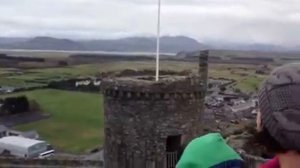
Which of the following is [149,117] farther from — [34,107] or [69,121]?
[34,107]

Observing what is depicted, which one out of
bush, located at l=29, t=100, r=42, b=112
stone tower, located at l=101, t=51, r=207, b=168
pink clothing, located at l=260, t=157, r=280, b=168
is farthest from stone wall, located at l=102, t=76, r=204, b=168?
bush, located at l=29, t=100, r=42, b=112

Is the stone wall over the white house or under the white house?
over

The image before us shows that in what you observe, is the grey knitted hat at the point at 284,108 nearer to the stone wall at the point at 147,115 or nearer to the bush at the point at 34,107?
the stone wall at the point at 147,115

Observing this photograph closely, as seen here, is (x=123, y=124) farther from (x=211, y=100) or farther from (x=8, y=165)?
(x=211, y=100)

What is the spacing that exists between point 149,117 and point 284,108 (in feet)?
26.5

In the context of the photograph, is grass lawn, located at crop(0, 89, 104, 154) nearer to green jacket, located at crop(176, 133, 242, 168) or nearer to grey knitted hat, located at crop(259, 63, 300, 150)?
green jacket, located at crop(176, 133, 242, 168)

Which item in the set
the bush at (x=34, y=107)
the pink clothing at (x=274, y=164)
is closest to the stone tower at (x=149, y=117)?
the pink clothing at (x=274, y=164)

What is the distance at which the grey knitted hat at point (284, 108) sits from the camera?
1891 millimetres

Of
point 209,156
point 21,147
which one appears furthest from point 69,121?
point 209,156

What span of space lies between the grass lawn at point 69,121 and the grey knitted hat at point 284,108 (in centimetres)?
4208

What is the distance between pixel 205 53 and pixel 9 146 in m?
25.6

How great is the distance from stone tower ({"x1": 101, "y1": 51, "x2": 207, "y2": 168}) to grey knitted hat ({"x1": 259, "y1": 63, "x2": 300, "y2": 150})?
7887 millimetres

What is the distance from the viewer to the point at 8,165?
16.0m

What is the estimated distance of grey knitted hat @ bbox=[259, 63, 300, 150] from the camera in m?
1.89
